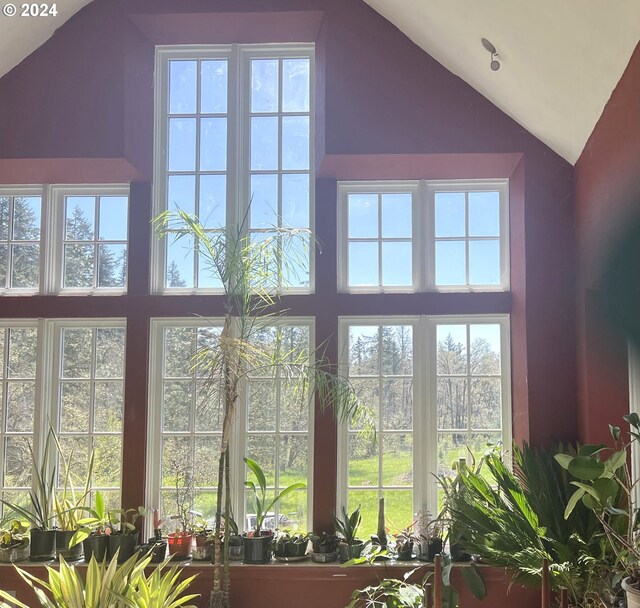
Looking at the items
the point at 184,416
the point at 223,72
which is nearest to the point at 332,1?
the point at 223,72

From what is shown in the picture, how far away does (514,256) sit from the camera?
194 inches

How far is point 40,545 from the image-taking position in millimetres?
4652

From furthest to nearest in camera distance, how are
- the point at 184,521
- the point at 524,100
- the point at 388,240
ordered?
1. the point at 388,240
2. the point at 184,521
3. the point at 524,100

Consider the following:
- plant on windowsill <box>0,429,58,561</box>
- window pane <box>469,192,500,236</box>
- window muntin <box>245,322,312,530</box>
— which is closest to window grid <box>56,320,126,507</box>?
plant on windowsill <box>0,429,58,561</box>

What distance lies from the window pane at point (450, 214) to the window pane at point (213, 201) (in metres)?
1.62

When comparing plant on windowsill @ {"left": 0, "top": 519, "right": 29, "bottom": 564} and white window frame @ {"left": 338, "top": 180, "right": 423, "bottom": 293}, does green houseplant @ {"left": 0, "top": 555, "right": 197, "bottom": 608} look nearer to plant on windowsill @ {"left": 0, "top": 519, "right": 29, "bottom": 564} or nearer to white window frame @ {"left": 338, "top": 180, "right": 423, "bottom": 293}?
plant on windowsill @ {"left": 0, "top": 519, "right": 29, "bottom": 564}

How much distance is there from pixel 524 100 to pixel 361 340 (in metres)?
1.99

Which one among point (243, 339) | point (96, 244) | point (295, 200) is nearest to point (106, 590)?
point (243, 339)

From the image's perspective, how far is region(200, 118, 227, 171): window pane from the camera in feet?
17.2

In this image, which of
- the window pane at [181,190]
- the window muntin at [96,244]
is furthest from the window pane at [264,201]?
the window muntin at [96,244]

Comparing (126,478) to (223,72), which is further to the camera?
(223,72)

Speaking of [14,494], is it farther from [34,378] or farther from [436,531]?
[436,531]

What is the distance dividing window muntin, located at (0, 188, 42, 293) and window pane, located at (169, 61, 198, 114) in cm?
126

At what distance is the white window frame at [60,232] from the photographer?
5.18m
